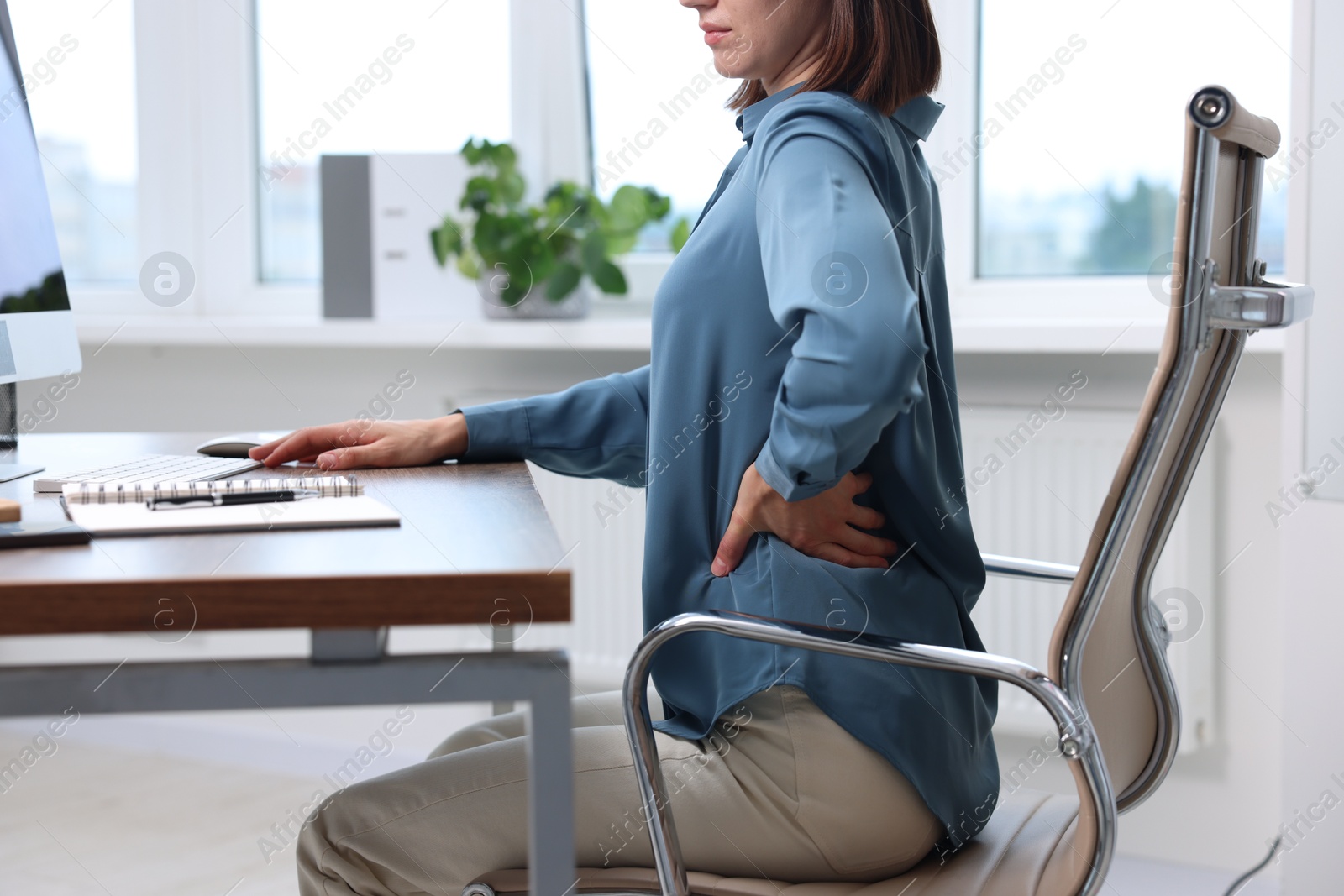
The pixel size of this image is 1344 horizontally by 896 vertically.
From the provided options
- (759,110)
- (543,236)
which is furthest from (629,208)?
(759,110)

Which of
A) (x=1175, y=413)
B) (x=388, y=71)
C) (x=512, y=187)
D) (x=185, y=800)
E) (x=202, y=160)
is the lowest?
(x=185, y=800)

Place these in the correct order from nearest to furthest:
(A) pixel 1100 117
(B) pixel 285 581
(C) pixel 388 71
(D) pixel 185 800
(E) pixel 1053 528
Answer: (B) pixel 285 581 < (E) pixel 1053 528 < (A) pixel 1100 117 < (D) pixel 185 800 < (C) pixel 388 71

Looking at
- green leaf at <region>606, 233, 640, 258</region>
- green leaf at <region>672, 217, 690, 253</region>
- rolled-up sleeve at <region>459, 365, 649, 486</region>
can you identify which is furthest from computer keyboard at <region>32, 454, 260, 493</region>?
green leaf at <region>672, 217, 690, 253</region>

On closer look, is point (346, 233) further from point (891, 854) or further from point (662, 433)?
point (891, 854)

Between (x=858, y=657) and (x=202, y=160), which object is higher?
(x=202, y=160)

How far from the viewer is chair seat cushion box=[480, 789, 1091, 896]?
2.89ft

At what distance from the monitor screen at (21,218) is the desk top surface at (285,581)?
22.4 inches

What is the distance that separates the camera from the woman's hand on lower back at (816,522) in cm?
97

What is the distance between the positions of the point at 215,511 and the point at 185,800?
6.08 ft

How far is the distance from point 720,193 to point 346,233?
1.58m

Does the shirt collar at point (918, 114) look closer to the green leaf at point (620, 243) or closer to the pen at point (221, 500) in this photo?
the pen at point (221, 500)

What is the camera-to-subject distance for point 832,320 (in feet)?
2.85

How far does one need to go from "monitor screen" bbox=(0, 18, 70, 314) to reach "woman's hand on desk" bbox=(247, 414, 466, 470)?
293mm

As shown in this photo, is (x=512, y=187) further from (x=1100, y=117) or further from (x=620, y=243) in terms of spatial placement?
(x=1100, y=117)
